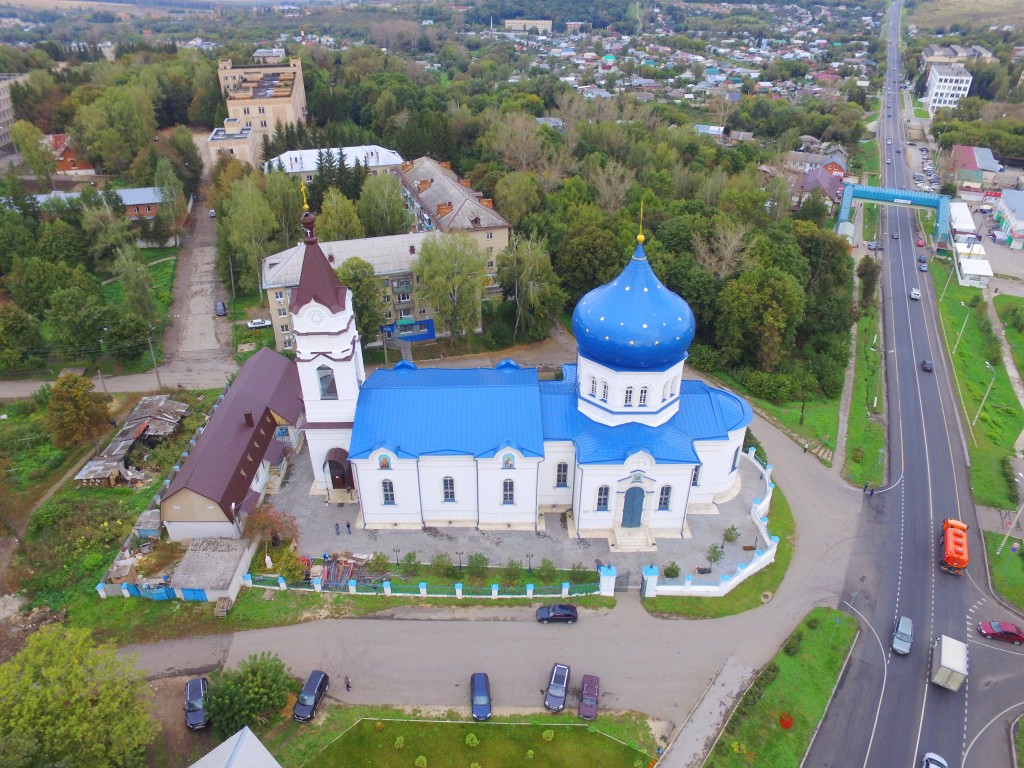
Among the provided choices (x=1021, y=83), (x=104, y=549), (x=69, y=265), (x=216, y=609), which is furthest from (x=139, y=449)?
(x=1021, y=83)

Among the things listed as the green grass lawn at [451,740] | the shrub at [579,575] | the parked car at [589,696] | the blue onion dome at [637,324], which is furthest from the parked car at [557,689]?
the blue onion dome at [637,324]

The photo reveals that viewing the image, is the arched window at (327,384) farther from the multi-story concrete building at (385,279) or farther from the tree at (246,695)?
the multi-story concrete building at (385,279)

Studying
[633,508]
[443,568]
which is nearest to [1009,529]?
[633,508]

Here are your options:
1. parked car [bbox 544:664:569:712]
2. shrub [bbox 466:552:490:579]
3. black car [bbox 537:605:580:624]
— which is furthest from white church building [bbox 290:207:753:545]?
parked car [bbox 544:664:569:712]

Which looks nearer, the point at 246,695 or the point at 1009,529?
A: the point at 246,695

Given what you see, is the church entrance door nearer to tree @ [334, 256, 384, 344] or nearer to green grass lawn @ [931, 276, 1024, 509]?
green grass lawn @ [931, 276, 1024, 509]

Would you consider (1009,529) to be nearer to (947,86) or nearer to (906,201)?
(906,201)
